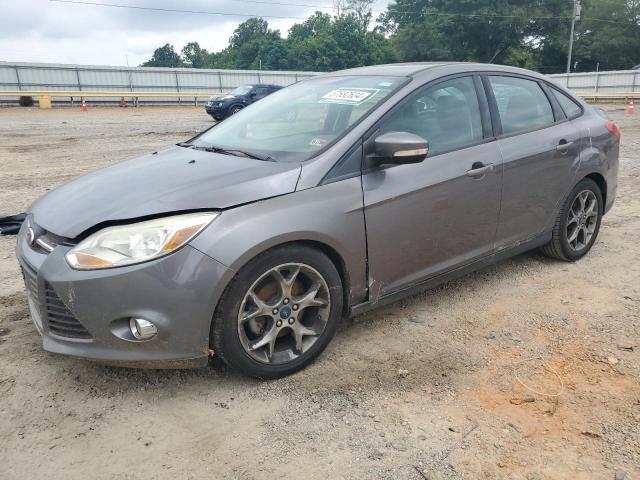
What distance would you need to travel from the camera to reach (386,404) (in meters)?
2.68

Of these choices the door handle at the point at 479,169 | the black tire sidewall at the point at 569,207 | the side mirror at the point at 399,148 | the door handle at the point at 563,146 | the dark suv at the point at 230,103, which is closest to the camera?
the side mirror at the point at 399,148

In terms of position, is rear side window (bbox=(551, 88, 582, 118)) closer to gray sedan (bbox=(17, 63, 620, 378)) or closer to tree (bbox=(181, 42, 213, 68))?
gray sedan (bbox=(17, 63, 620, 378))

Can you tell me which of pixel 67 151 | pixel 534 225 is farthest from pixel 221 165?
pixel 67 151

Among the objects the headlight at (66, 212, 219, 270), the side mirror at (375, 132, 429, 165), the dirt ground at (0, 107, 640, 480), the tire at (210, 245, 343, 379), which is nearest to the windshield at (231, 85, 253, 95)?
the dirt ground at (0, 107, 640, 480)

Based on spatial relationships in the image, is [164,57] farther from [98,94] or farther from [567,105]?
[567,105]


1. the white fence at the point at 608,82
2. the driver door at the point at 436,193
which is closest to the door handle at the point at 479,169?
the driver door at the point at 436,193

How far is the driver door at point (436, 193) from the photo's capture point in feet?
10.2

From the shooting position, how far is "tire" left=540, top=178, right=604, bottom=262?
171 inches

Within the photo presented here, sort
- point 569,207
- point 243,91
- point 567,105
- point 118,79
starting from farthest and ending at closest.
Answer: point 118,79 < point 243,91 < point 567,105 < point 569,207

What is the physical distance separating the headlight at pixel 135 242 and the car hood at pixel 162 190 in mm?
57

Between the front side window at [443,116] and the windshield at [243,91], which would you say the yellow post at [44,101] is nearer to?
the windshield at [243,91]

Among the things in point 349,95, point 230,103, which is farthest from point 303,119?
point 230,103

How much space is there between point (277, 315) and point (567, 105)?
123 inches

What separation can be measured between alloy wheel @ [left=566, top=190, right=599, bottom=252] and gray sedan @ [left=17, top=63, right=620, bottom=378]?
28 cm
